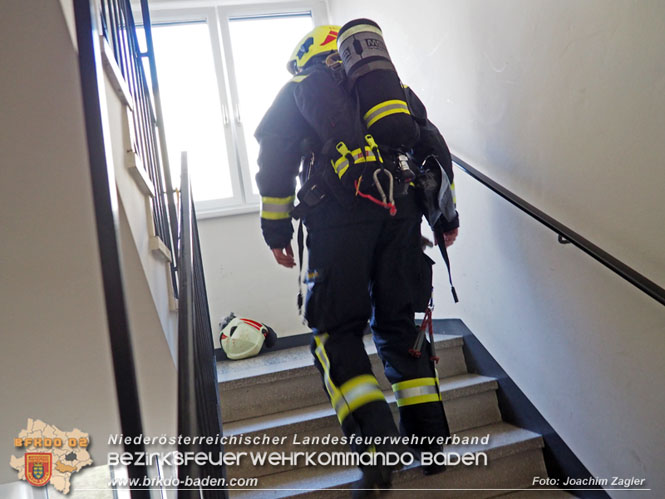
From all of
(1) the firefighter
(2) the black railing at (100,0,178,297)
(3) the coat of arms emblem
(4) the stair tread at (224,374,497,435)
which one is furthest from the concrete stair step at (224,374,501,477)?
(3) the coat of arms emblem

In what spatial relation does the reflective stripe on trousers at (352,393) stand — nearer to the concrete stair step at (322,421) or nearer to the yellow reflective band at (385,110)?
the concrete stair step at (322,421)

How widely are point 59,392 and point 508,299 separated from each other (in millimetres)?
1788

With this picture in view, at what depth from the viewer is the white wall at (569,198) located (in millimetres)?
1541

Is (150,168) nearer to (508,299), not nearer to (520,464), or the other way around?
(508,299)

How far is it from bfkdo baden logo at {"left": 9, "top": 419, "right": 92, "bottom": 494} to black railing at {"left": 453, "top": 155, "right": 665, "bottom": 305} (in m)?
1.97

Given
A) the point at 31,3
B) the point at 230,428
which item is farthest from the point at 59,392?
the point at 31,3

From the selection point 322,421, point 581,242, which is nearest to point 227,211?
point 322,421

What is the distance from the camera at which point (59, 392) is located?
7.18ft

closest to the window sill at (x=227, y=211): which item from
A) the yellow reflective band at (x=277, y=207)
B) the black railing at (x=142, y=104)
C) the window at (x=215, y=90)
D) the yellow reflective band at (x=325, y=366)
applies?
the window at (x=215, y=90)

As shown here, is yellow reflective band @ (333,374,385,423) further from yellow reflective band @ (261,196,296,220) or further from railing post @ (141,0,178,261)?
railing post @ (141,0,178,261)

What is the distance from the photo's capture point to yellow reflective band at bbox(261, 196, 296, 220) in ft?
6.17

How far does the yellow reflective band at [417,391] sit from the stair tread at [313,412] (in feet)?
1.42

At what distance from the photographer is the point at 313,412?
218cm

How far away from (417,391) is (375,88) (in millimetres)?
944
